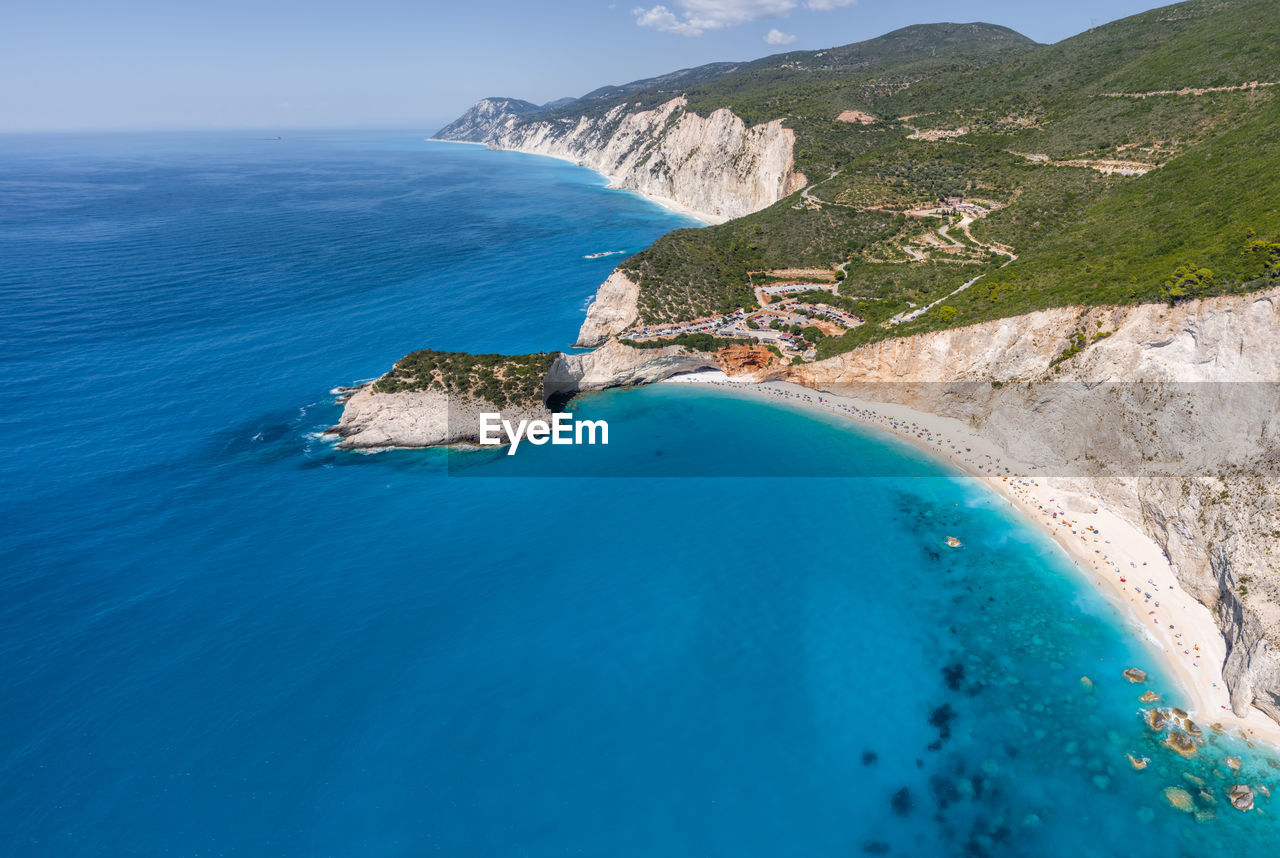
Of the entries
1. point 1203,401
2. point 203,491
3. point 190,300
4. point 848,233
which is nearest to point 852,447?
point 1203,401

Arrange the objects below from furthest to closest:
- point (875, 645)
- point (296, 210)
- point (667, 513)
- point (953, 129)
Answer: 1. point (296, 210)
2. point (953, 129)
3. point (667, 513)
4. point (875, 645)

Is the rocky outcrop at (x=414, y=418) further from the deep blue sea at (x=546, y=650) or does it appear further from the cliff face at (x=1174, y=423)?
the cliff face at (x=1174, y=423)

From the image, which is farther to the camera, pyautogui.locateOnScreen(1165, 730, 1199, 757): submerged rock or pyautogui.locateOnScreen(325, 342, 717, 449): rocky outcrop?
pyautogui.locateOnScreen(325, 342, 717, 449): rocky outcrop

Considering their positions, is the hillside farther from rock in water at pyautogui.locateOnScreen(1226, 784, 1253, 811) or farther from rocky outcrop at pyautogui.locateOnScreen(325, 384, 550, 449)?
rock in water at pyautogui.locateOnScreen(1226, 784, 1253, 811)

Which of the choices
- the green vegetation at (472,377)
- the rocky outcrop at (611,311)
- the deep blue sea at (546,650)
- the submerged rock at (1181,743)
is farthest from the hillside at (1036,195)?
the submerged rock at (1181,743)

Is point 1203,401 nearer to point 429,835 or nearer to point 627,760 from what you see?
point 627,760

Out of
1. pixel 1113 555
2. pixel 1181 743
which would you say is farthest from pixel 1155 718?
pixel 1113 555

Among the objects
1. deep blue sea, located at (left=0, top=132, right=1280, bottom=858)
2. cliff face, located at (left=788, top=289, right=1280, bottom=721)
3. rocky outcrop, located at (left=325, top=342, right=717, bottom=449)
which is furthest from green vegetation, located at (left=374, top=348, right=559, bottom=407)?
cliff face, located at (left=788, top=289, right=1280, bottom=721)
